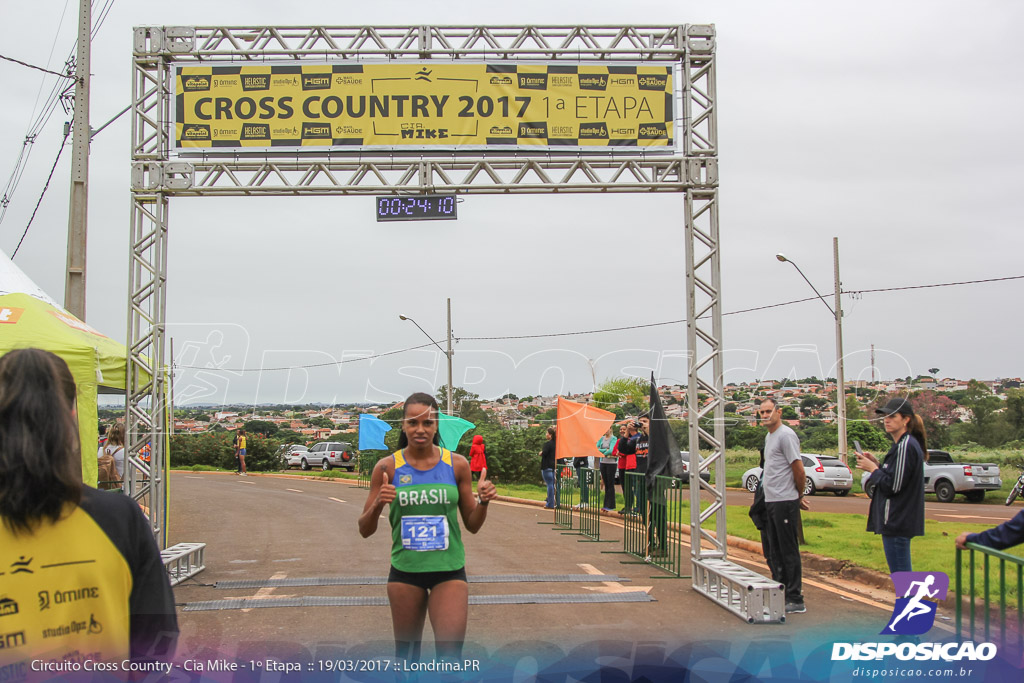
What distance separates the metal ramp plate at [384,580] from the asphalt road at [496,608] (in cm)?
19

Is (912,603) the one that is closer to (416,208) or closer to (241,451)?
(416,208)

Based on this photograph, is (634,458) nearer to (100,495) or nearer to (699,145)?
(699,145)

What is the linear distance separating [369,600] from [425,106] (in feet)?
19.3

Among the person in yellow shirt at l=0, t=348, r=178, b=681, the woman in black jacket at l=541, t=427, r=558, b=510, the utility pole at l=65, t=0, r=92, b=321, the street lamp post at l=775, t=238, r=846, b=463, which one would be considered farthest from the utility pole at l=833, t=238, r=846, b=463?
the person in yellow shirt at l=0, t=348, r=178, b=681

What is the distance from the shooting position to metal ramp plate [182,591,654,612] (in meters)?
8.87

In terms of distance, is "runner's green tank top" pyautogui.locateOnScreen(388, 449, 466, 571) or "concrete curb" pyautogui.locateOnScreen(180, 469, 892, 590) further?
"concrete curb" pyautogui.locateOnScreen(180, 469, 892, 590)

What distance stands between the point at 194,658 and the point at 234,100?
676cm

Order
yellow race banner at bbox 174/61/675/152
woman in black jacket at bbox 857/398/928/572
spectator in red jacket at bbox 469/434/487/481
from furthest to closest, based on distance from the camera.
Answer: spectator in red jacket at bbox 469/434/487/481 → yellow race banner at bbox 174/61/675/152 → woman in black jacket at bbox 857/398/928/572

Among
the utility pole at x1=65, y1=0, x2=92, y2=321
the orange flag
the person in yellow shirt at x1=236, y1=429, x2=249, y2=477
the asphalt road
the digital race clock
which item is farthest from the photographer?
the person in yellow shirt at x1=236, y1=429, x2=249, y2=477

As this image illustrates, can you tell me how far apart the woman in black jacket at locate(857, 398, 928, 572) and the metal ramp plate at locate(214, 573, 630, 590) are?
12.5ft

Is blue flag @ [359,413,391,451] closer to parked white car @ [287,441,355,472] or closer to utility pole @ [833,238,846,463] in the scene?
utility pole @ [833,238,846,463]

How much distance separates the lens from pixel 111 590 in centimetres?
247

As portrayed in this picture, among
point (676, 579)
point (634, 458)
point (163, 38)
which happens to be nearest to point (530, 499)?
point (634, 458)

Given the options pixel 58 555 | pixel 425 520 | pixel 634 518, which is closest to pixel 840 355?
pixel 634 518
